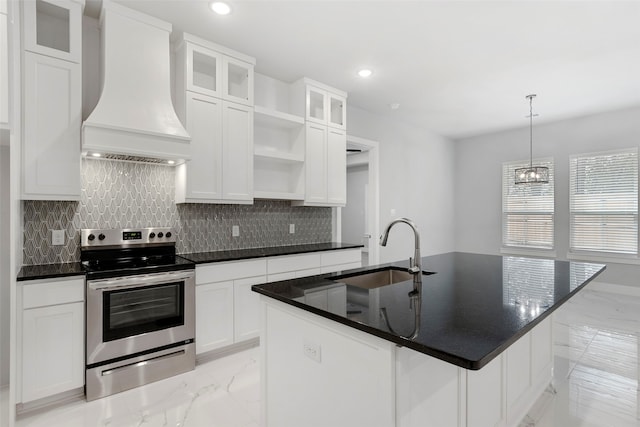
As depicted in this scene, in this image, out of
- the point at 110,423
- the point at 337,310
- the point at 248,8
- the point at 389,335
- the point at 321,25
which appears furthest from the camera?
the point at 321,25

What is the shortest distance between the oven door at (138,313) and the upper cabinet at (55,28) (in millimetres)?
1627

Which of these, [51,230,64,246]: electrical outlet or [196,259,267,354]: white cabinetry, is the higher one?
[51,230,64,246]: electrical outlet

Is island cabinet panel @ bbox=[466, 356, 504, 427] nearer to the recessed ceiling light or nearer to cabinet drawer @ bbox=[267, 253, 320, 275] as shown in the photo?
cabinet drawer @ bbox=[267, 253, 320, 275]

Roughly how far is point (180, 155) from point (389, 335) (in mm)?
2305

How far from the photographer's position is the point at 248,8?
2.55 meters

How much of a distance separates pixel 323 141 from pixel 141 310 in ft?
8.50

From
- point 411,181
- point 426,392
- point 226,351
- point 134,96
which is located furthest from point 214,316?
point 411,181

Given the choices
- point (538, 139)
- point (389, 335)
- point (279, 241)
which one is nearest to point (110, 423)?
point (389, 335)

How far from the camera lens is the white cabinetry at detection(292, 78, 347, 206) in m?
3.84

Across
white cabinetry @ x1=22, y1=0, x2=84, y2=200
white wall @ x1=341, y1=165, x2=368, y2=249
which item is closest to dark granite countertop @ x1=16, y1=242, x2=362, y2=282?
white cabinetry @ x1=22, y1=0, x2=84, y2=200

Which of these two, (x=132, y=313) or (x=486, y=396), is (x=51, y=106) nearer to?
(x=132, y=313)

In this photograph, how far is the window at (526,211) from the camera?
227 inches

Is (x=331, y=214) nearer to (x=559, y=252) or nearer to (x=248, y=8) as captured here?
(x=248, y=8)

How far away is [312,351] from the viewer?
1.42 metres
